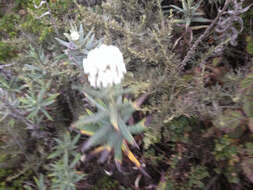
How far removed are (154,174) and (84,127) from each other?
3.09 feet

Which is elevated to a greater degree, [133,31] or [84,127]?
[133,31]

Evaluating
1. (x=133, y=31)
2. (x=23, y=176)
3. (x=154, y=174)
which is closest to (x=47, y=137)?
(x=23, y=176)

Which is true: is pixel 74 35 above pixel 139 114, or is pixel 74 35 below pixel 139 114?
above

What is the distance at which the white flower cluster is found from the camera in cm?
131

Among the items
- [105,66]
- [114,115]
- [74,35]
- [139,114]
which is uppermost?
[74,35]

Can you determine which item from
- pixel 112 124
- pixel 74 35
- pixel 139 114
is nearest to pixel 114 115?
pixel 112 124

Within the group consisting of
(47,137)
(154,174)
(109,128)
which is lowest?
(154,174)

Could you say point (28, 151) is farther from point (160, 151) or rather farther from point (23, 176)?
point (160, 151)

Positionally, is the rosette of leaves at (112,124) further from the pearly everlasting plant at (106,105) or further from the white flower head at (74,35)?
the white flower head at (74,35)

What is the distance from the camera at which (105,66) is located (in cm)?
131

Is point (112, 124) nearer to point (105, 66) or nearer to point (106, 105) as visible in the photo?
point (106, 105)

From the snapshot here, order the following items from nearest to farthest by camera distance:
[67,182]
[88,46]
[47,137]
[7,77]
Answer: [67,182] < [88,46] < [47,137] < [7,77]

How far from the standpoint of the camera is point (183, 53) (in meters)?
2.43

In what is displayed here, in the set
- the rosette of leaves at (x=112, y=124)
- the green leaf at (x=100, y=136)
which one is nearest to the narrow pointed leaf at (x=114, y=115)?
the rosette of leaves at (x=112, y=124)
